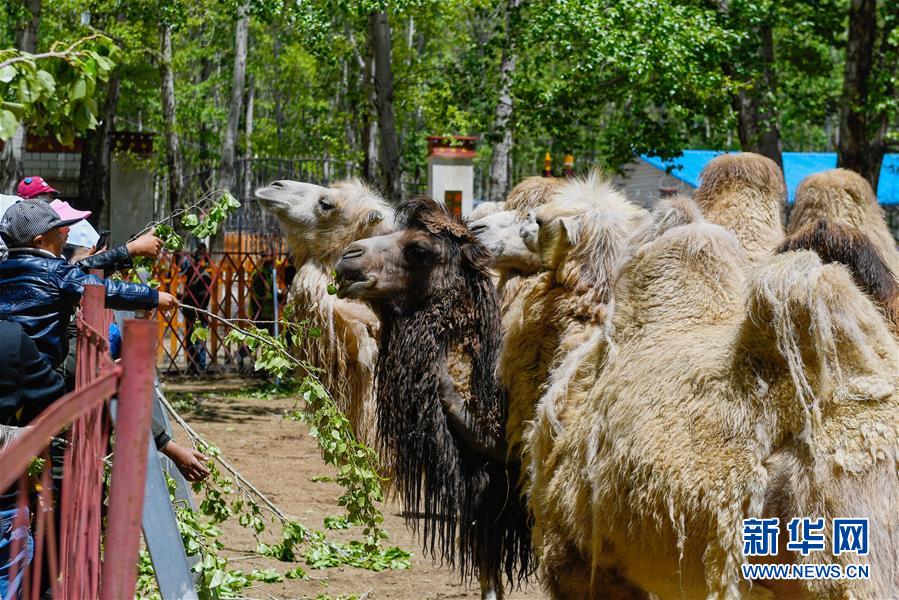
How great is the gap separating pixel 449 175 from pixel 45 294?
12.1 m

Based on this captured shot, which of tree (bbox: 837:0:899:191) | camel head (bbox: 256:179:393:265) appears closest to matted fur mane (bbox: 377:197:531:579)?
camel head (bbox: 256:179:393:265)

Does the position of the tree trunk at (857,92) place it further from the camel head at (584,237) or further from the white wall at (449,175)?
Result: the camel head at (584,237)

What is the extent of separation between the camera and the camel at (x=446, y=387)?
5172mm

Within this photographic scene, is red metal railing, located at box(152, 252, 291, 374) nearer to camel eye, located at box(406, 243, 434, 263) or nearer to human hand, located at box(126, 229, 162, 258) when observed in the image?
camel eye, located at box(406, 243, 434, 263)

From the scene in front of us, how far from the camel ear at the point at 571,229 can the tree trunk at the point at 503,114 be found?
9.48m

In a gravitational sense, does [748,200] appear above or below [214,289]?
above

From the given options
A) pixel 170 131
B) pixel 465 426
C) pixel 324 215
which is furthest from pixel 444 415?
pixel 170 131

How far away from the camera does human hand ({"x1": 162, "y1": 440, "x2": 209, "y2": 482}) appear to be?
4090 millimetres

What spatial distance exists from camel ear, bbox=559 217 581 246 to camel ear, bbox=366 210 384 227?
2635 millimetres

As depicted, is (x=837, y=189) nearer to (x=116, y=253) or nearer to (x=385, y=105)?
(x=116, y=253)

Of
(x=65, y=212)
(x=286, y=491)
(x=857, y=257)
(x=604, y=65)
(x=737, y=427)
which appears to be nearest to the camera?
(x=737, y=427)

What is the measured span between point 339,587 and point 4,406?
291 centimetres

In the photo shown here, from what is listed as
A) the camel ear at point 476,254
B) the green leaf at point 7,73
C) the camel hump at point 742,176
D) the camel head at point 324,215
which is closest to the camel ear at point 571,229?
the camel ear at point 476,254

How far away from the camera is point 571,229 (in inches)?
178
